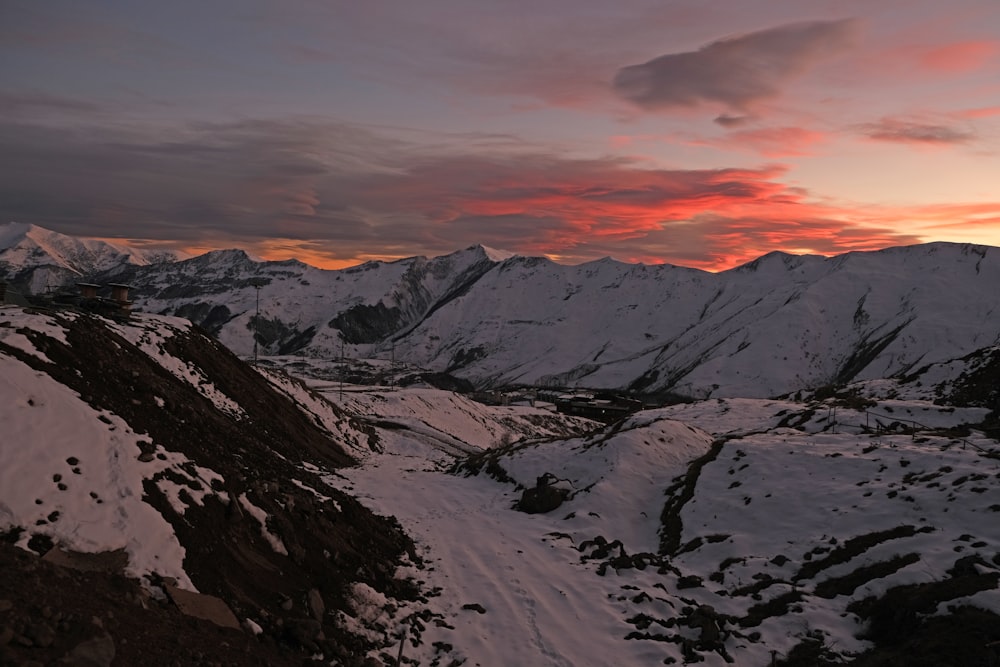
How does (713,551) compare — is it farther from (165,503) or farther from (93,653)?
(93,653)

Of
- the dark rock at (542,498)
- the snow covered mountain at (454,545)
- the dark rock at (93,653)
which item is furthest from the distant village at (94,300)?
the dark rock at (93,653)

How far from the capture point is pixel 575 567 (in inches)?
1027

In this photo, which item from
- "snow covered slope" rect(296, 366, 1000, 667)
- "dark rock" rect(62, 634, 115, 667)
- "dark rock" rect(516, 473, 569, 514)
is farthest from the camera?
"dark rock" rect(516, 473, 569, 514)

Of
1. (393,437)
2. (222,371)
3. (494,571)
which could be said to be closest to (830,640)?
(494,571)

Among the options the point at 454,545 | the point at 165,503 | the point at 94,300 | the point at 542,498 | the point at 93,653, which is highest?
the point at 94,300

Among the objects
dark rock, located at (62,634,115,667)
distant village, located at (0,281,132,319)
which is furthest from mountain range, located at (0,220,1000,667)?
distant village, located at (0,281,132,319)

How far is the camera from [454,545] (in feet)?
89.9

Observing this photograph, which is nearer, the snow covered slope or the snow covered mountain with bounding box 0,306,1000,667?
the snow covered mountain with bounding box 0,306,1000,667

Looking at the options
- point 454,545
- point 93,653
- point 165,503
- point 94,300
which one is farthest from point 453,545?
point 94,300

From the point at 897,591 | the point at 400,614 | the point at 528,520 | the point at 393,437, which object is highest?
the point at 897,591

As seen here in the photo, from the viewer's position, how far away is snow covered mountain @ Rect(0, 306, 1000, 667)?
13758mm

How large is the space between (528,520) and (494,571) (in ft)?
30.3

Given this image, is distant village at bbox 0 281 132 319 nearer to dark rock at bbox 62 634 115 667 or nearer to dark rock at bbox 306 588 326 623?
dark rock at bbox 306 588 326 623

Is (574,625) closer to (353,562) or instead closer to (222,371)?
(353,562)
